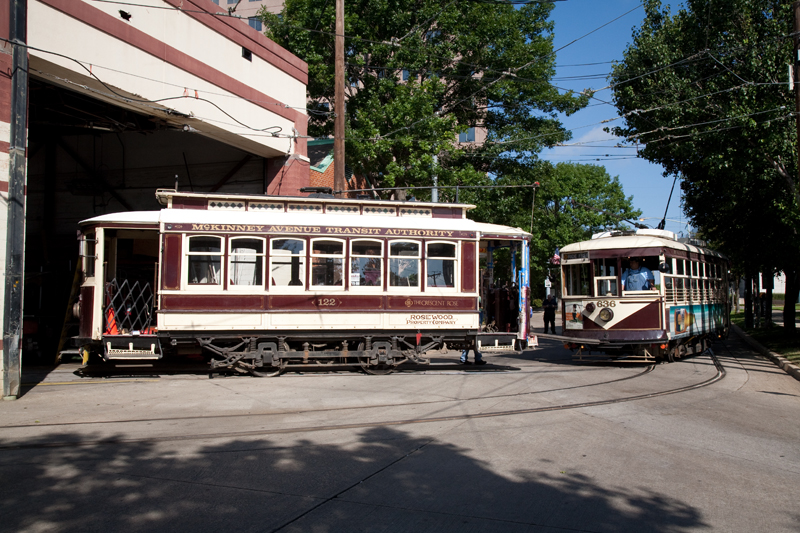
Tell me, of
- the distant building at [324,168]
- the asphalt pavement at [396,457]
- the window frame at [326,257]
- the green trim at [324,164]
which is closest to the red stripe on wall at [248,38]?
the distant building at [324,168]

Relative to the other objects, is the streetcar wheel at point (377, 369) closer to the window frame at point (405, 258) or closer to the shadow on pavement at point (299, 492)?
the window frame at point (405, 258)

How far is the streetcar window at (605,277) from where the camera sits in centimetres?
1516

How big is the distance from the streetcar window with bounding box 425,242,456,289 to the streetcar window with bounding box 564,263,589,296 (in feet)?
14.1

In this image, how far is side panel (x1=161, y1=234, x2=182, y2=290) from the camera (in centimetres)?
1188

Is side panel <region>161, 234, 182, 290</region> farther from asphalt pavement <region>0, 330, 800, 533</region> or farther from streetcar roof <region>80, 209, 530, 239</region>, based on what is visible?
asphalt pavement <region>0, 330, 800, 533</region>

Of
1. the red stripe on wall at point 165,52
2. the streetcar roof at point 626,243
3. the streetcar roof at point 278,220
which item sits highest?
the red stripe on wall at point 165,52

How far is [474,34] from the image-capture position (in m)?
27.1

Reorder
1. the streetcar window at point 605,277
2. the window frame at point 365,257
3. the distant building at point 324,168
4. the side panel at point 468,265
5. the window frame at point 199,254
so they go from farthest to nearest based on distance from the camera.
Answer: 1. the distant building at point 324,168
2. the streetcar window at point 605,277
3. the side panel at point 468,265
4. the window frame at point 365,257
5. the window frame at point 199,254

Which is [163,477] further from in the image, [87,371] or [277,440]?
[87,371]

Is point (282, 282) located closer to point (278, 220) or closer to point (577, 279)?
point (278, 220)

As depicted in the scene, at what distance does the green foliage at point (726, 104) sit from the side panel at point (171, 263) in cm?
1262

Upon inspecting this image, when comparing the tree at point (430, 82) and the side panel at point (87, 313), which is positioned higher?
the tree at point (430, 82)

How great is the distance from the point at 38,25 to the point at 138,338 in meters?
6.29

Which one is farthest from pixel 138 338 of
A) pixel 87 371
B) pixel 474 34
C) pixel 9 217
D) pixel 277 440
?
pixel 474 34
